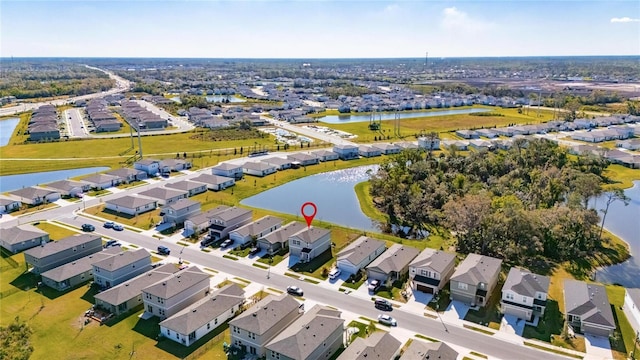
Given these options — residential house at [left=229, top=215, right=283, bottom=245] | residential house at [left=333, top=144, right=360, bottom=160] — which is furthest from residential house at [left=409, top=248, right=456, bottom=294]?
residential house at [left=333, top=144, right=360, bottom=160]

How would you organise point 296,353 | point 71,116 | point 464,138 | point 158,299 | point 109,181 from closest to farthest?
point 296,353 < point 158,299 < point 109,181 < point 464,138 < point 71,116

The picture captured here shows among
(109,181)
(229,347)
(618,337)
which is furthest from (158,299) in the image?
(109,181)

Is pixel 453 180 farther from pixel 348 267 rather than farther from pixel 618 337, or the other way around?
pixel 618 337

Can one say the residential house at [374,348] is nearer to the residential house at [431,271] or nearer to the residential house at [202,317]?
the residential house at [431,271]

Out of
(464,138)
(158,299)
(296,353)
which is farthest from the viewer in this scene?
(464,138)

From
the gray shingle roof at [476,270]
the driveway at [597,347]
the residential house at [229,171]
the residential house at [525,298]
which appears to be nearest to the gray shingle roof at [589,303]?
the driveway at [597,347]

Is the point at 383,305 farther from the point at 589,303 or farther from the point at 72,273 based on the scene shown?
the point at 72,273

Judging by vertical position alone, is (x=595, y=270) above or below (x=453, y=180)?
below

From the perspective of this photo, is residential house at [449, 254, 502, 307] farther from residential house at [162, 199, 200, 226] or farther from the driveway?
residential house at [162, 199, 200, 226]
